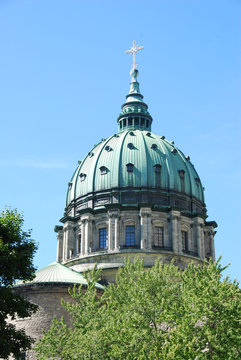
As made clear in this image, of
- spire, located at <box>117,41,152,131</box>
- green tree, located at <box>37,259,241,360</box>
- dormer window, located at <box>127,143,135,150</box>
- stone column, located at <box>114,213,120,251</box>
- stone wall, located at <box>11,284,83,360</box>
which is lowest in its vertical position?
green tree, located at <box>37,259,241,360</box>

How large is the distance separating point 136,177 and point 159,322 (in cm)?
3409

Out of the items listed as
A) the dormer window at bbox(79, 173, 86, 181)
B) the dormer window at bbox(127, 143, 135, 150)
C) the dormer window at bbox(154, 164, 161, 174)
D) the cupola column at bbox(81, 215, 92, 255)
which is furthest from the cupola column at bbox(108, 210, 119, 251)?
the dormer window at bbox(127, 143, 135, 150)

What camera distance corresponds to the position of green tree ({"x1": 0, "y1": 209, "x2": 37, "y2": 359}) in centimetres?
3212

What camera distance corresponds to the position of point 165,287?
35.6 meters

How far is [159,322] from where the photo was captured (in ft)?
109

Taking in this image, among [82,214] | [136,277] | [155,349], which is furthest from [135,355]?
[82,214]

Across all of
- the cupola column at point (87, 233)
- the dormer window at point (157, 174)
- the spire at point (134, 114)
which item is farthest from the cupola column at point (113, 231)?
the spire at point (134, 114)

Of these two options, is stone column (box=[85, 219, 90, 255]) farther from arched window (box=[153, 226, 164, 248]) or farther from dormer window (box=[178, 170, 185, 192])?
dormer window (box=[178, 170, 185, 192])

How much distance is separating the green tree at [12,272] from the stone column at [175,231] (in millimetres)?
29789

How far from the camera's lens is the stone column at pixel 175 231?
205 feet

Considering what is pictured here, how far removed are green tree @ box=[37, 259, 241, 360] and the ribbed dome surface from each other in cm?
2838

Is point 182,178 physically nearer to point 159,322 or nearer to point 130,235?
point 130,235

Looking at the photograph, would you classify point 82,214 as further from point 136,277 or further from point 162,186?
point 136,277

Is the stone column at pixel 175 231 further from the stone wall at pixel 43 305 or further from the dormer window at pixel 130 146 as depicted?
the stone wall at pixel 43 305
